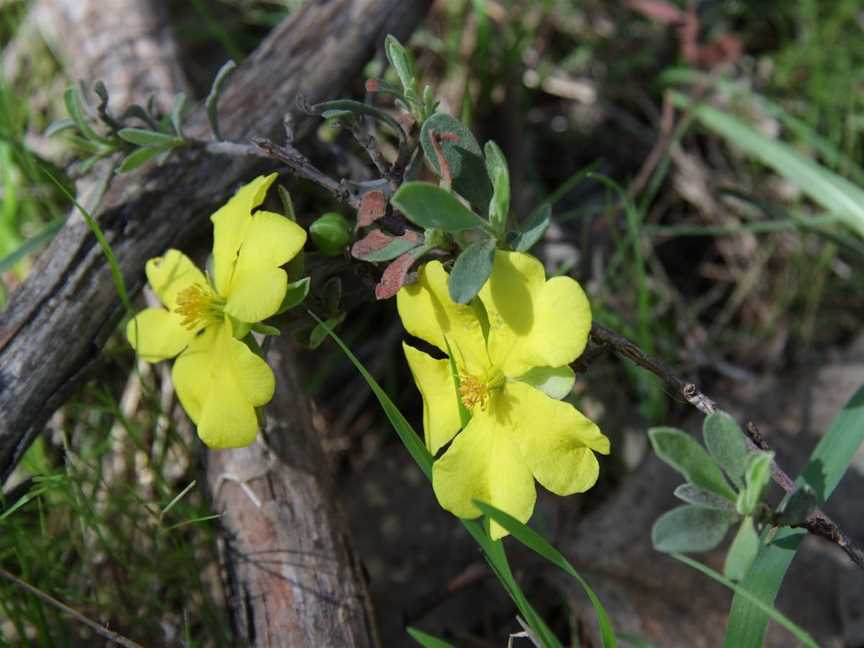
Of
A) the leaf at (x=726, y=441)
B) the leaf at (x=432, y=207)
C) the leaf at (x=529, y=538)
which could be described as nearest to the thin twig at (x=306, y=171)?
the leaf at (x=432, y=207)

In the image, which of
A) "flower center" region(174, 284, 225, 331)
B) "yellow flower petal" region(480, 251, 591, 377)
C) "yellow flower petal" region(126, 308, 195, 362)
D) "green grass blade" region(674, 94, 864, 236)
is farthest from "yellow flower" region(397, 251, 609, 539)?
"green grass blade" region(674, 94, 864, 236)

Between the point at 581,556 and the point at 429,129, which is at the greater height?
the point at 429,129

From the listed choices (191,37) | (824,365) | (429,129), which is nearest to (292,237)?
(429,129)

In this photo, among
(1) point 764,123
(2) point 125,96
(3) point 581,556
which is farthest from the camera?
(1) point 764,123

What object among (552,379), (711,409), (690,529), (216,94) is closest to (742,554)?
(690,529)

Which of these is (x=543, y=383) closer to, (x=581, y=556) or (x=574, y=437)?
(x=574, y=437)

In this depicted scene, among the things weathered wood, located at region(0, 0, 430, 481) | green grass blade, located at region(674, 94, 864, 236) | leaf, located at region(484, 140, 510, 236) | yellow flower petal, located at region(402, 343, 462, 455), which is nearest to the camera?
leaf, located at region(484, 140, 510, 236)

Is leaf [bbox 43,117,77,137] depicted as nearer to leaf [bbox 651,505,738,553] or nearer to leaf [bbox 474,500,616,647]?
leaf [bbox 474,500,616,647]
